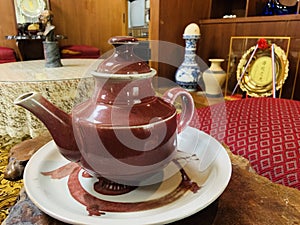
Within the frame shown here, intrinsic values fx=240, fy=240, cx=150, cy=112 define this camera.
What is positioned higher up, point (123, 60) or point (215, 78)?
point (123, 60)

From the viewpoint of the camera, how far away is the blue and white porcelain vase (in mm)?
1904

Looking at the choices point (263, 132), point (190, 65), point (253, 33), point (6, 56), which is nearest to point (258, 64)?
point (253, 33)

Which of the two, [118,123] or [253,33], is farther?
[253,33]

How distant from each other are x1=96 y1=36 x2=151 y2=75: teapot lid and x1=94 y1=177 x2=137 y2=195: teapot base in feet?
0.50

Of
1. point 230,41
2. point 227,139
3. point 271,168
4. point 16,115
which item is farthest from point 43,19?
point 271,168

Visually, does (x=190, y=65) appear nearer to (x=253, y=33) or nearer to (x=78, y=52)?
(x=253, y=33)

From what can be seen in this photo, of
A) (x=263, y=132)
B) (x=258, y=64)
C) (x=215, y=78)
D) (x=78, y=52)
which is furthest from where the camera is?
(x=78, y=52)

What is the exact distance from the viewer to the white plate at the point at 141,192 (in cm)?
27

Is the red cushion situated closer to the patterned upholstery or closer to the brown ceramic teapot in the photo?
the patterned upholstery

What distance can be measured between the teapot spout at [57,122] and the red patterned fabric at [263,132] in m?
0.49

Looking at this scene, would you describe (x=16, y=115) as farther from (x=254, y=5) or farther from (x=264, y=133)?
(x=254, y=5)

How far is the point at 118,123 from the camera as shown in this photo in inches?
11.6

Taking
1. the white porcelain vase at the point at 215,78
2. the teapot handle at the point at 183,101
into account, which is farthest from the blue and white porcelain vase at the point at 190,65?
the teapot handle at the point at 183,101

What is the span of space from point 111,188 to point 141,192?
4 centimetres
